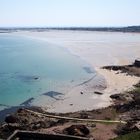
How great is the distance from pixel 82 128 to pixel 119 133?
2678mm

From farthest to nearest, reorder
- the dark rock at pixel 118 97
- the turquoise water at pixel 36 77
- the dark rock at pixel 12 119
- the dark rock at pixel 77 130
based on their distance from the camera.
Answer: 1. the turquoise water at pixel 36 77
2. the dark rock at pixel 118 97
3. the dark rock at pixel 12 119
4. the dark rock at pixel 77 130

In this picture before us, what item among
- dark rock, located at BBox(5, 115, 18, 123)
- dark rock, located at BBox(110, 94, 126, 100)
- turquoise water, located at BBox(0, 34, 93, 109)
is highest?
dark rock, located at BBox(5, 115, 18, 123)

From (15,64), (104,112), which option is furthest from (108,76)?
(15,64)

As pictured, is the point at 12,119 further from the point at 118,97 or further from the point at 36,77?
the point at 36,77

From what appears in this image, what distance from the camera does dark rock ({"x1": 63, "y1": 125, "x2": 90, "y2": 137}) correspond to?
77.0ft

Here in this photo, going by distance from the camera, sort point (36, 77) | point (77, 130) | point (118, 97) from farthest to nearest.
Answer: point (36, 77) < point (118, 97) < point (77, 130)

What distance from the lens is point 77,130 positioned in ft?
77.9

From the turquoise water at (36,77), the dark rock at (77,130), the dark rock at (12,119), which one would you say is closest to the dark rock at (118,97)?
the turquoise water at (36,77)

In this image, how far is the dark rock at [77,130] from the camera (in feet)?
77.0

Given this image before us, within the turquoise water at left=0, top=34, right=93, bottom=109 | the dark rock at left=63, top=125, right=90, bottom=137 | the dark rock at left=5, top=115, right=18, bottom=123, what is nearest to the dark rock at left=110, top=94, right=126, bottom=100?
the turquoise water at left=0, top=34, right=93, bottom=109

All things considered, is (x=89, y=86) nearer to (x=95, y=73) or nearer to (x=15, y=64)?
(x=95, y=73)

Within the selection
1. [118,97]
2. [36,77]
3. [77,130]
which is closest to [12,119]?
[77,130]

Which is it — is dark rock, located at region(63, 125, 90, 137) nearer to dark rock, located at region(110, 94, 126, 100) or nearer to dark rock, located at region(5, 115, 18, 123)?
dark rock, located at region(5, 115, 18, 123)

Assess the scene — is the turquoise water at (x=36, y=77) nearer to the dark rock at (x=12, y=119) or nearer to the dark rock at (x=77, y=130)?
the dark rock at (x=12, y=119)
